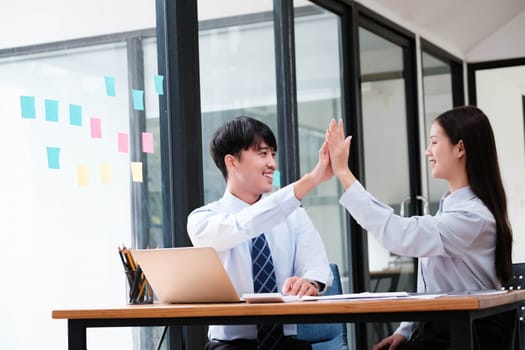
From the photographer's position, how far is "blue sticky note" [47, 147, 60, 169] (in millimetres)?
2977

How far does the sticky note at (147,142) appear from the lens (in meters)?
3.39

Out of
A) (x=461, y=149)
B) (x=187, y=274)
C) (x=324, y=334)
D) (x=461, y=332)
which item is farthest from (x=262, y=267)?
(x=461, y=332)

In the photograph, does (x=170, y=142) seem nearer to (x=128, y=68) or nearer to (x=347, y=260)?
(x=128, y=68)

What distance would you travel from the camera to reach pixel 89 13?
3.22 meters

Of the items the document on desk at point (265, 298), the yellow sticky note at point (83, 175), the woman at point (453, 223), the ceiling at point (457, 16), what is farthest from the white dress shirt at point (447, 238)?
the ceiling at point (457, 16)

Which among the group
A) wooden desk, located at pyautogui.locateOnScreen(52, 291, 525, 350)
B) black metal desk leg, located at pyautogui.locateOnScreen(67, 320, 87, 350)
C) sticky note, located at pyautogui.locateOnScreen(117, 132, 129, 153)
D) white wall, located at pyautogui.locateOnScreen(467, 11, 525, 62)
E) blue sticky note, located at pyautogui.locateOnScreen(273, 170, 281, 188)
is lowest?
black metal desk leg, located at pyautogui.locateOnScreen(67, 320, 87, 350)

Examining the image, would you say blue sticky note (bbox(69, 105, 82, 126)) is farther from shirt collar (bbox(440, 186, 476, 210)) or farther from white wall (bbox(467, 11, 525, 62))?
white wall (bbox(467, 11, 525, 62))

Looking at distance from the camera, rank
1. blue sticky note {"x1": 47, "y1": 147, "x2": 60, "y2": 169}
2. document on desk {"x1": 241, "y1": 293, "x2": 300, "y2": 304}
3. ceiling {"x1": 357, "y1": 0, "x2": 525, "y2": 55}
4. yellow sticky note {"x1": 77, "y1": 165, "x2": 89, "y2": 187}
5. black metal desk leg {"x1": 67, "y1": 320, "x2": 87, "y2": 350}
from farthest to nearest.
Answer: ceiling {"x1": 357, "y1": 0, "x2": 525, "y2": 55} < yellow sticky note {"x1": 77, "y1": 165, "x2": 89, "y2": 187} < blue sticky note {"x1": 47, "y1": 147, "x2": 60, "y2": 169} < black metal desk leg {"x1": 67, "y1": 320, "x2": 87, "y2": 350} < document on desk {"x1": 241, "y1": 293, "x2": 300, "y2": 304}

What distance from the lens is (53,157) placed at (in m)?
2.99

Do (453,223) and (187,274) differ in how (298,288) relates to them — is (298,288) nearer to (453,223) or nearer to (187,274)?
(187,274)

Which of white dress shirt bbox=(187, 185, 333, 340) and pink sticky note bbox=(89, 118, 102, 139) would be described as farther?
pink sticky note bbox=(89, 118, 102, 139)

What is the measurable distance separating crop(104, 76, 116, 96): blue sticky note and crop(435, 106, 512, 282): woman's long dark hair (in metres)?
1.11

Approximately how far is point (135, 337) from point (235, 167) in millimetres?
794

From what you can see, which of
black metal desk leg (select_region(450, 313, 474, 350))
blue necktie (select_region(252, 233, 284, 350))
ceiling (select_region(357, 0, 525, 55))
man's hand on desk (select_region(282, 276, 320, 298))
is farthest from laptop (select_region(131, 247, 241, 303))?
ceiling (select_region(357, 0, 525, 55))
